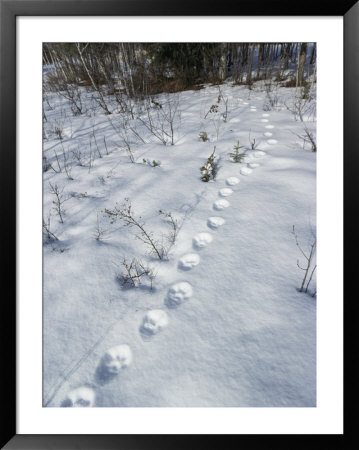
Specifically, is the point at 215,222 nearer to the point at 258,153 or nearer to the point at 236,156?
the point at 236,156

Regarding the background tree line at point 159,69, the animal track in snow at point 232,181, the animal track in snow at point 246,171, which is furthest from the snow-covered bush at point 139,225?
the background tree line at point 159,69

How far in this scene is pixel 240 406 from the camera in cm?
89

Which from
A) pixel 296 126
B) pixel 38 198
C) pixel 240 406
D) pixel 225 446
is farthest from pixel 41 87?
pixel 296 126

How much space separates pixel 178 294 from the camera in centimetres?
116

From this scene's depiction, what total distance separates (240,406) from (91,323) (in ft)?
2.21

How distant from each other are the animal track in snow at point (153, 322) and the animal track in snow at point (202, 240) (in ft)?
1.43

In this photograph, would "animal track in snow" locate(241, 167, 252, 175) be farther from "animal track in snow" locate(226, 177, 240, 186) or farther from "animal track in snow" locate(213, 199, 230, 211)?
"animal track in snow" locate(213, 199, 230, 211)

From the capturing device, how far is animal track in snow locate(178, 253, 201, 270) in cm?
128

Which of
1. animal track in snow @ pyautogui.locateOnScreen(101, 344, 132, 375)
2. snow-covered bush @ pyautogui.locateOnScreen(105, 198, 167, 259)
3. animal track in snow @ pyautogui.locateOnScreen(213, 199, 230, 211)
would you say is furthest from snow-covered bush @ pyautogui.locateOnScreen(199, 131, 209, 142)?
animal track in snow @ pyautogui.locateOnScreen(101, 344, 132, 375)

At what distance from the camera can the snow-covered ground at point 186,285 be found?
0.91 m

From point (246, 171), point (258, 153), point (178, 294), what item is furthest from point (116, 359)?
point (258, 153)

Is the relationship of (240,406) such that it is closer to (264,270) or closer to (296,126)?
(264,270)

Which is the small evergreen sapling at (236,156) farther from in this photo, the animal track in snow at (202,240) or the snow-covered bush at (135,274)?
the snow-covered bush at (135,274)

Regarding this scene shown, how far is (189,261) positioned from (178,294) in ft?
0.67
